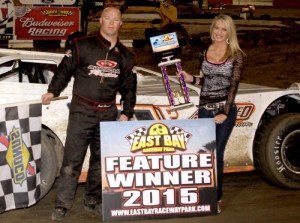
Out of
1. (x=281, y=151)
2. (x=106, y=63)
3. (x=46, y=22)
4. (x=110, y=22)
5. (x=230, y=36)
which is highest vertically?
(x=110, y=22)

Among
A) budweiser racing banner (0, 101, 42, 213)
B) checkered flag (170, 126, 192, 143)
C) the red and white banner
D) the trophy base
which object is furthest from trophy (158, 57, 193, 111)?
the red and white banner

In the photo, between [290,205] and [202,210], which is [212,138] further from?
[290,205]

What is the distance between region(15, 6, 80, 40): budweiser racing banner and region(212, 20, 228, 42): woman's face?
1087 cm

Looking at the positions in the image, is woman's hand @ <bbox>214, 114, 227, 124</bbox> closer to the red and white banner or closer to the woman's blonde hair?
the woman's blonde hair

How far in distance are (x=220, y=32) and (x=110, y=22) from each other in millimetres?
895

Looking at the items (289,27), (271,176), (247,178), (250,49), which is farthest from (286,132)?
(289,27)

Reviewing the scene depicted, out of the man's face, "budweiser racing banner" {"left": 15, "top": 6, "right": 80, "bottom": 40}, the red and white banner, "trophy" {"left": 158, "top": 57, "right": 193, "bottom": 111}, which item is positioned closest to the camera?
the man's face

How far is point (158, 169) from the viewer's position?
520cm

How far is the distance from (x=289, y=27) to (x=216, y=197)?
606 inches

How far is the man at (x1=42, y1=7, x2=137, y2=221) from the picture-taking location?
4961 mm

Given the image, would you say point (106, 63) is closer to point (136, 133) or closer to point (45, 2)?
point (136, 133)

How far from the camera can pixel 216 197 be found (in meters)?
5.29

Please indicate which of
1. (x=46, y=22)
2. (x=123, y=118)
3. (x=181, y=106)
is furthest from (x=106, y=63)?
(x=46, y=22)

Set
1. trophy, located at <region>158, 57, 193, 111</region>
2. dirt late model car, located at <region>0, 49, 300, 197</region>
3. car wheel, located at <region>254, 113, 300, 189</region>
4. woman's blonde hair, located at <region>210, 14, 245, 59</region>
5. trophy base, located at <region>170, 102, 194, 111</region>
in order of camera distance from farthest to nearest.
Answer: car wheel, located at <region>254, 113, 300, 189</region>
dirt late model car, located at <region>0, 49, 300, 197</region>
trophy base, located at <region>170, 102, 194, 111</region>
trophy, located at <region>158, 57, 193, 111</region>
woman's blonde hair, located at <region>210, 14, 245, 59</region>
